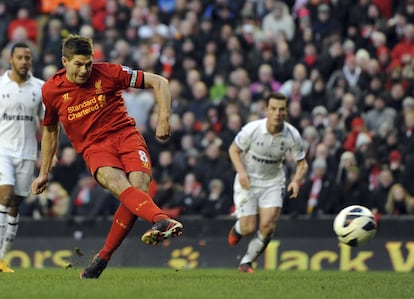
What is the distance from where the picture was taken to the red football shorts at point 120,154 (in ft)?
39.5

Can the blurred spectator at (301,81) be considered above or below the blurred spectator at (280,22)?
below

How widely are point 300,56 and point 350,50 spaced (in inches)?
50.9

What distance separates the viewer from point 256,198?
16.7m

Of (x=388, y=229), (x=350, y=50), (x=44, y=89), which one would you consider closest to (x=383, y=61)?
(x=350, y=50)

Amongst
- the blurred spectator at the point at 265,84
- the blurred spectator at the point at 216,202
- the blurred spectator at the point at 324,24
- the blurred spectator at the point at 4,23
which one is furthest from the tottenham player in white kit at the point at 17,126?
the blurred spectator at the point at 4,23

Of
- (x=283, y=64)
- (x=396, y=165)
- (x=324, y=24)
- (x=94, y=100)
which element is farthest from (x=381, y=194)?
(x=94, y=100)

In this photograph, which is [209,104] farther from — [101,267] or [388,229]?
[101,267]

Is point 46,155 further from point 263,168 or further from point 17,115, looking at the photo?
point 263,168

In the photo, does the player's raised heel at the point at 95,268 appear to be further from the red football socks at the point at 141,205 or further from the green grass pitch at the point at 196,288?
the red football socks at the point at 141,205

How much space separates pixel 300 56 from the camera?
2333cm

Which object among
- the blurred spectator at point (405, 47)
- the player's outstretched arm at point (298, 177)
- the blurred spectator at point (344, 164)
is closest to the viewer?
the player's outstretched arm at point (298, 177)

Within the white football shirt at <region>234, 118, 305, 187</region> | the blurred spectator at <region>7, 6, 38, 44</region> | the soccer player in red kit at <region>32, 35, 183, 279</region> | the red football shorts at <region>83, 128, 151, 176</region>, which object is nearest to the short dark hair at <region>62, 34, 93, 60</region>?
the soccer player in red kit at <region>32, 35, 183, 279</region>

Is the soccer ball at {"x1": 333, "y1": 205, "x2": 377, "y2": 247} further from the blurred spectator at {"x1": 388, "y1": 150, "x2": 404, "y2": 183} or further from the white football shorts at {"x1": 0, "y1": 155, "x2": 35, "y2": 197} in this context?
the blurred spectator at {"x1": 388, "y1": 150, "x2": 404, "y2": 183}

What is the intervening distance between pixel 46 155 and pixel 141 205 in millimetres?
1579
